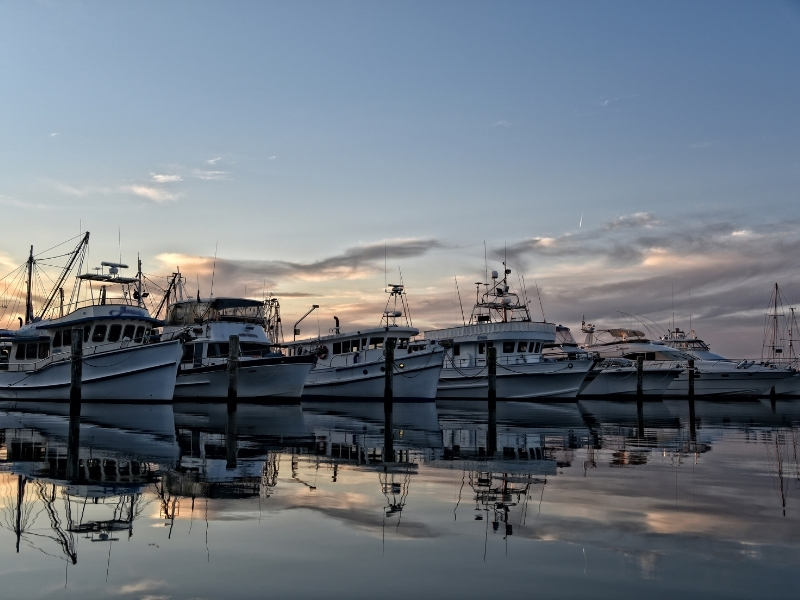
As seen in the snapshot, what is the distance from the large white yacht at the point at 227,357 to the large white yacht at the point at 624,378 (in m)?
20.2

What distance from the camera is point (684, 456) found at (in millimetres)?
13312

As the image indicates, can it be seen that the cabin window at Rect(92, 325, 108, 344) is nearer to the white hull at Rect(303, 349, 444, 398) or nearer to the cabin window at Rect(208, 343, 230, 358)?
the cabin window at Rect(208, 343, 230, 358)

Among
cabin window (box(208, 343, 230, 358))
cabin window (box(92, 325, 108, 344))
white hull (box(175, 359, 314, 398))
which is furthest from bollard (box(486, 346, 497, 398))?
cabin window (box(92, 325, 108, 344))

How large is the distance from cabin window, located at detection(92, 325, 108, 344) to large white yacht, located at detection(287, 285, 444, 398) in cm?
1113

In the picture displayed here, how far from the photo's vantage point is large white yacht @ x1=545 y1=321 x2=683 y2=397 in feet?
173

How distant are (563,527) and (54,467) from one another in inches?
290

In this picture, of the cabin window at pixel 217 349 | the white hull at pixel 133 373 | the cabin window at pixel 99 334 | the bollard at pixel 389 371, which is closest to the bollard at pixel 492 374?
the bollard at pixel 389 371

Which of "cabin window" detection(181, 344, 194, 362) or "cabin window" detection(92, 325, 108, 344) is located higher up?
"cabin window" detection(92, 325, 108, 344)

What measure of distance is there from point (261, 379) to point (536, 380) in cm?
1667

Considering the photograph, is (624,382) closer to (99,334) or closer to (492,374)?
(492,374)

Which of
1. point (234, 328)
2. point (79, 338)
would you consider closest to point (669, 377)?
point (234, 328)

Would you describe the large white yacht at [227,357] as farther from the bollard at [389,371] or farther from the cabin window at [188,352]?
the bollard at [389,371]

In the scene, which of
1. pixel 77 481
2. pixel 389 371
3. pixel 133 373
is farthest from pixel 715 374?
pixel 77 481

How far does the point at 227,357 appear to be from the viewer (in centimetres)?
4047
